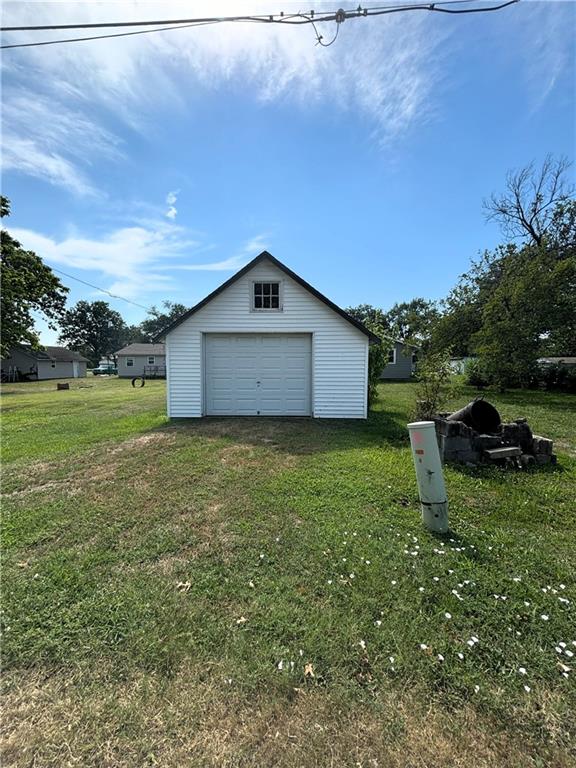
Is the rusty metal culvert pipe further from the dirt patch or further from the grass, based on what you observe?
the dirt patch

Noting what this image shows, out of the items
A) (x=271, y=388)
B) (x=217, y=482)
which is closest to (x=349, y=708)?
(x=217, y=482)

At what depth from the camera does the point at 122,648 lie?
2098 mm

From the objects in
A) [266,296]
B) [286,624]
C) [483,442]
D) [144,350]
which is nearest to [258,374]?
[266,296]

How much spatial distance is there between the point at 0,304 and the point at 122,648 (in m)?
24.4

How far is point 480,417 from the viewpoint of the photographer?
595 cm

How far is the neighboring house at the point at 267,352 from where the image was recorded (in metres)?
9.46

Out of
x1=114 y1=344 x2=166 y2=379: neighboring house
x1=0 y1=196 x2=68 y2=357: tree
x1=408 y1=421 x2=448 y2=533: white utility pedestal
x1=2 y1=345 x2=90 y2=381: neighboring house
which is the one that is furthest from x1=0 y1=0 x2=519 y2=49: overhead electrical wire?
x1=2 y1=345 x2=90 y2=381: neighboring house

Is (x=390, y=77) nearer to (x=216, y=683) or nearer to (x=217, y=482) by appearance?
(x=217, y=482)

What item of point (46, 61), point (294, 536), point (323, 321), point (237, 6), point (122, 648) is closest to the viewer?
point (122, 648)

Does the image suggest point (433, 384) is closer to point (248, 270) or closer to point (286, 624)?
point (248, 270)

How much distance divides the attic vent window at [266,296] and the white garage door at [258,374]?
83cm

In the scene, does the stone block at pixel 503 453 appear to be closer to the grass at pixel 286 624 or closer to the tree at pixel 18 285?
the grass at pixel 286 624

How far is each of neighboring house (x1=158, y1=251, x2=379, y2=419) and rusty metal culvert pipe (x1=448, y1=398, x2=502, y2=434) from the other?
3.83 metres

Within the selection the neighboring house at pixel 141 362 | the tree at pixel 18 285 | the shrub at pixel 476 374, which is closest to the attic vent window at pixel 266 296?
the shrub at pixel 476 374
